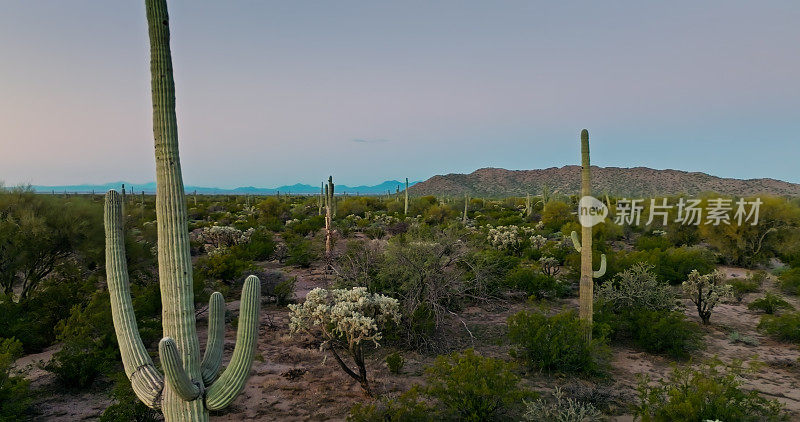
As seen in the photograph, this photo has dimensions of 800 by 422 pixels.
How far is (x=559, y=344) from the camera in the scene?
23.8ft

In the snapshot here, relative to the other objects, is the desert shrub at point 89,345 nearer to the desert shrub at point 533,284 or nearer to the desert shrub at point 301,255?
the desert shrub at point 301,255

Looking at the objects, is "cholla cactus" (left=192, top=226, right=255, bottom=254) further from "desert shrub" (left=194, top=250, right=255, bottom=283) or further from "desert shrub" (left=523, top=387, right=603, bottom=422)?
"desert shrub" (left=523, top=387, right=603, bottom=422)

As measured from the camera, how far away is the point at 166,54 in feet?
12.5

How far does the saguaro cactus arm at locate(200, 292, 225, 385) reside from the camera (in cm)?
393

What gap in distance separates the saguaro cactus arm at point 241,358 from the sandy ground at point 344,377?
8.26 feet

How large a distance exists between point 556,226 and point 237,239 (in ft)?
63.3

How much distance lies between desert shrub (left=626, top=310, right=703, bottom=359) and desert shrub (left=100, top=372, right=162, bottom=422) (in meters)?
9.28

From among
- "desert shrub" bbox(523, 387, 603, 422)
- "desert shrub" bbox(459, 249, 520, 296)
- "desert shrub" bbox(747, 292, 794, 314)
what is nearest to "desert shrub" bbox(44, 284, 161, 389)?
"desert shrub" bbox(523, 387, 603, 422)

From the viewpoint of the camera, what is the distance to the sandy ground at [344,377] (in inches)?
241

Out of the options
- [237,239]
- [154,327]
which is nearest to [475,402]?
[154,327]

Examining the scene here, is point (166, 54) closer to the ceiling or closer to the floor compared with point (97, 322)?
closer to the ceiling

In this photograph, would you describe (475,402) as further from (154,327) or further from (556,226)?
(556,226)

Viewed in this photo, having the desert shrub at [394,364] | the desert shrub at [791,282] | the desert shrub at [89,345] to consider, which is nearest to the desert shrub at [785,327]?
the desert shrub at [791,282]

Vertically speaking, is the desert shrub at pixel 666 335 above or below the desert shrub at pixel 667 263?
below
